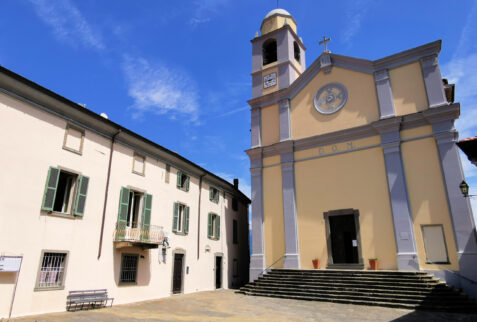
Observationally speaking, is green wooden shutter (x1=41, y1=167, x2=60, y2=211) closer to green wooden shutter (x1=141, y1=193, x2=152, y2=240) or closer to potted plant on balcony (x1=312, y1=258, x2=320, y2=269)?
green wooden shutter (x1=141, y1=193, x2=152, y2=240)

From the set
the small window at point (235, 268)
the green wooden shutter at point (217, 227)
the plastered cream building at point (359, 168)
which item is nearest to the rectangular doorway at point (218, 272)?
the green wooden shutter at point (217, 227)

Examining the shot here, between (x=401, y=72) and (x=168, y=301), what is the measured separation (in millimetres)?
16324

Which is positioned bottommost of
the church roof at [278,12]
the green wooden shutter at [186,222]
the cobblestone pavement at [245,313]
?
the cobblestone pavement at [245,313]

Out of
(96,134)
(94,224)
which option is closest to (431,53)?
(96,134)

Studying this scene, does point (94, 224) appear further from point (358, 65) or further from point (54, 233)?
point (358, 65)

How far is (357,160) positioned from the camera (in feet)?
56.4

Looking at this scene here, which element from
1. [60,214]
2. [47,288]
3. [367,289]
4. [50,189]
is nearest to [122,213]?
[60,214]

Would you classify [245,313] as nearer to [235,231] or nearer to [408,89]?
[235,231]

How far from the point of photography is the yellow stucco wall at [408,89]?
1642 centimetres

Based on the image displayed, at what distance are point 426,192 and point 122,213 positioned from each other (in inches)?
541

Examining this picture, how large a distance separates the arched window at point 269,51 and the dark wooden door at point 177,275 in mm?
14562

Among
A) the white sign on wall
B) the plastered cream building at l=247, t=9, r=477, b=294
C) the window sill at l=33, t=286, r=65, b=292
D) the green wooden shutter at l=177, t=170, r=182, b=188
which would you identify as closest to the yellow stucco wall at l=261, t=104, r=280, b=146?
the plastered cream building at l=247, t=9, r=477, b=294

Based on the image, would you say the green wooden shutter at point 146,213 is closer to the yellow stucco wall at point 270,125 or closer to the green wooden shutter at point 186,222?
the green wooden shutter at point 186,222

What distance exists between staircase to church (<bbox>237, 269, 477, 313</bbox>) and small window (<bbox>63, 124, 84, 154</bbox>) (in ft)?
34.6
